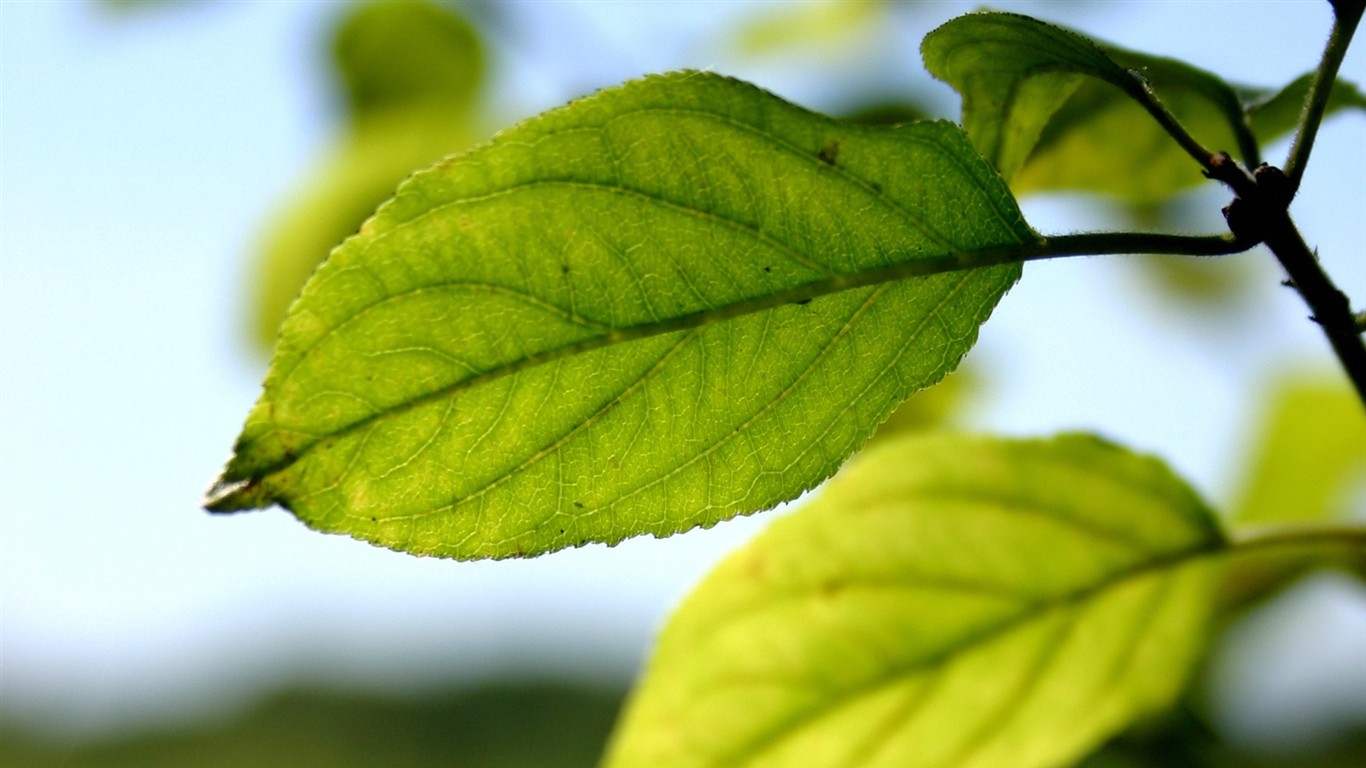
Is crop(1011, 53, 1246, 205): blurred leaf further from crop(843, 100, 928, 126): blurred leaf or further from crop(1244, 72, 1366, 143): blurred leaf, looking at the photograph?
crop(843, 100, 928, 126): blurred leaf

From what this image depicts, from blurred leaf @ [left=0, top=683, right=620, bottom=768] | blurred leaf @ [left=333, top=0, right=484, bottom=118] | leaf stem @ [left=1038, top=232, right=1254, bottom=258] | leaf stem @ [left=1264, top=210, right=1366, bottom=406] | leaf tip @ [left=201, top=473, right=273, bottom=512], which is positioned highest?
blurred leaf @ [left=0, top=683, right=620, bottom=768]

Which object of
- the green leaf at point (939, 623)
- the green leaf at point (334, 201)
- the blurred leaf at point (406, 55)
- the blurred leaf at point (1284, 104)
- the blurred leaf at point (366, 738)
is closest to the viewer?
the blurred leaf at point (1284, 104)

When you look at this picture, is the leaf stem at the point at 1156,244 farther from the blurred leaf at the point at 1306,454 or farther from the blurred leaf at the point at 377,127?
the blurred leaf at the point at 1306,454

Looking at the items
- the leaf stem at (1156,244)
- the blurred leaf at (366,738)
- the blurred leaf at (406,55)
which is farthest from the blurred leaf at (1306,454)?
the blurred leaf at (366,738)

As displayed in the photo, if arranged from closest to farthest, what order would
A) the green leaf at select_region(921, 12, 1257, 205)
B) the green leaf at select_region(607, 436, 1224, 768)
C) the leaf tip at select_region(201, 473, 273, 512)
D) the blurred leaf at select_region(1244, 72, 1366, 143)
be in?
the leaf tip at select_region(201, 473, 273, 512)
the green leaf at select_region(921, 12, 1257, 205)
the blurred leaf at select_region(1244, 72, 1366, 143)
the green leaf at select_region(607, 436, 1224, 768)

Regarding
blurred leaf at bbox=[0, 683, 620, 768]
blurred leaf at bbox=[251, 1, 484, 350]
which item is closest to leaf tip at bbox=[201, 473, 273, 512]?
blurred leaf at bbox=[251, 1, 484, 350]

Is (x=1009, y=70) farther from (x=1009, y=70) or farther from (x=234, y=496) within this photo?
(x=234, y=496)

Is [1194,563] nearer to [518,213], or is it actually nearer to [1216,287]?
[518,213]
